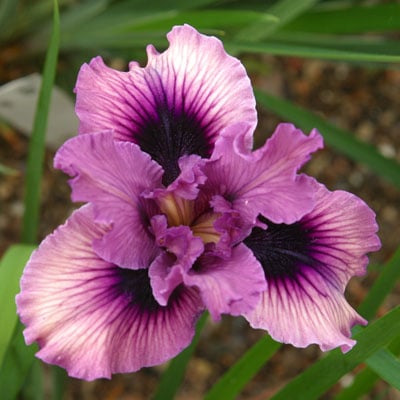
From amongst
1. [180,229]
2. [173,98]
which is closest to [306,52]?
[173,98]

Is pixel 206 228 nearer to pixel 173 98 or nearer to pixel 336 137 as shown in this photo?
pixel 173 98

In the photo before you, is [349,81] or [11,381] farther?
[349,81]

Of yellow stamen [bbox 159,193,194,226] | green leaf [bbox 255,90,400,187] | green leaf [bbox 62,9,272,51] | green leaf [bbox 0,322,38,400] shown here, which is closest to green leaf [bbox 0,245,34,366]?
green leaf [bbox 0,322,38,400]

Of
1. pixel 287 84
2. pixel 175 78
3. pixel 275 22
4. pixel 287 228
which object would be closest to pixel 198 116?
pixel 175 78

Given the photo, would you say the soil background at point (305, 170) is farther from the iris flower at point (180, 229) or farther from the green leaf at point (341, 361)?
the iris flower at point (180, 229)

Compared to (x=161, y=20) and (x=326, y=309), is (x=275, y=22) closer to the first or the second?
(x=161, y=20)

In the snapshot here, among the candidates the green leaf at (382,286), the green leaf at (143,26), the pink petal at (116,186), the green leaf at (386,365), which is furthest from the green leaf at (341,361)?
the green leaf at (143,26)
